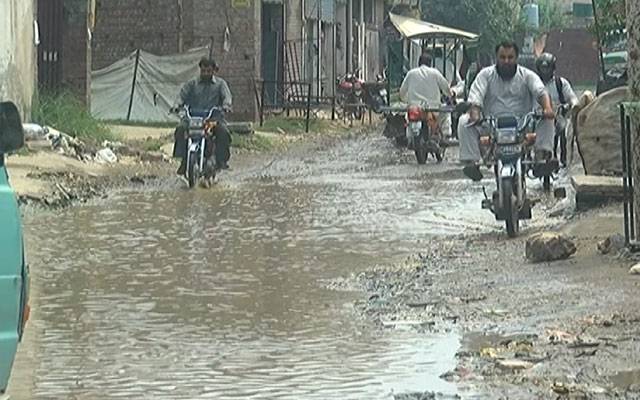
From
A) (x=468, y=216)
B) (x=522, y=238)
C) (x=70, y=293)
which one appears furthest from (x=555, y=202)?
(x=70, y=293)

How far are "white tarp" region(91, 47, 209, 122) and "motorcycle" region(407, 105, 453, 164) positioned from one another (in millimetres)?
7795

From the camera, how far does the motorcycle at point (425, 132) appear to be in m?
21.4

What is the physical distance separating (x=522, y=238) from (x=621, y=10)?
190 centimetres

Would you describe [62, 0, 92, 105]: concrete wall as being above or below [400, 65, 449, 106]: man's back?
above

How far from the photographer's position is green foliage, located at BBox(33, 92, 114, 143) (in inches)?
830

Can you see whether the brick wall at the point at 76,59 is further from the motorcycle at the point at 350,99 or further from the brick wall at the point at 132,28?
the motorcycle at the point at 350,99

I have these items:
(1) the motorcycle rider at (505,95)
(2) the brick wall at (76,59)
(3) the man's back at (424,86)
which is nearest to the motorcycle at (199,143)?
(1) the motorcycle rider at (505,95)

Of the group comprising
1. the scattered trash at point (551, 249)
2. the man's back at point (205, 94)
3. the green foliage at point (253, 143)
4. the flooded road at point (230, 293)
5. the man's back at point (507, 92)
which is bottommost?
the green foliage at point (253, 143)

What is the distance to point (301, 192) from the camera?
Result: 16.3m

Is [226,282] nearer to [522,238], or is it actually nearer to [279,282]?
[279,282]

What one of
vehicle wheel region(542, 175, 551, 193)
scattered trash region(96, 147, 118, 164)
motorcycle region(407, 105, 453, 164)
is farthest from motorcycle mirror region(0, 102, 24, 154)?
motorcycle region(407, 105, 453, 164)

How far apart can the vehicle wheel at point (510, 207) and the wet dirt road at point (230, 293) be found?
2.56ft

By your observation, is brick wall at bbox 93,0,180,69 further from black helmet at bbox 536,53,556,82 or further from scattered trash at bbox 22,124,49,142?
black helmet at bbox 536,53,556,82

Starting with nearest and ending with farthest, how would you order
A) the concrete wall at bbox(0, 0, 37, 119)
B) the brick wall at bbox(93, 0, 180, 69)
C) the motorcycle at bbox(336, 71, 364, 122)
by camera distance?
the concrete wall at bbox(0, 0, 37, 119)
the brick wall at bbox(93, 0, 180, 69)
the motorcycle at bbox(336, 71, 364, 122)
